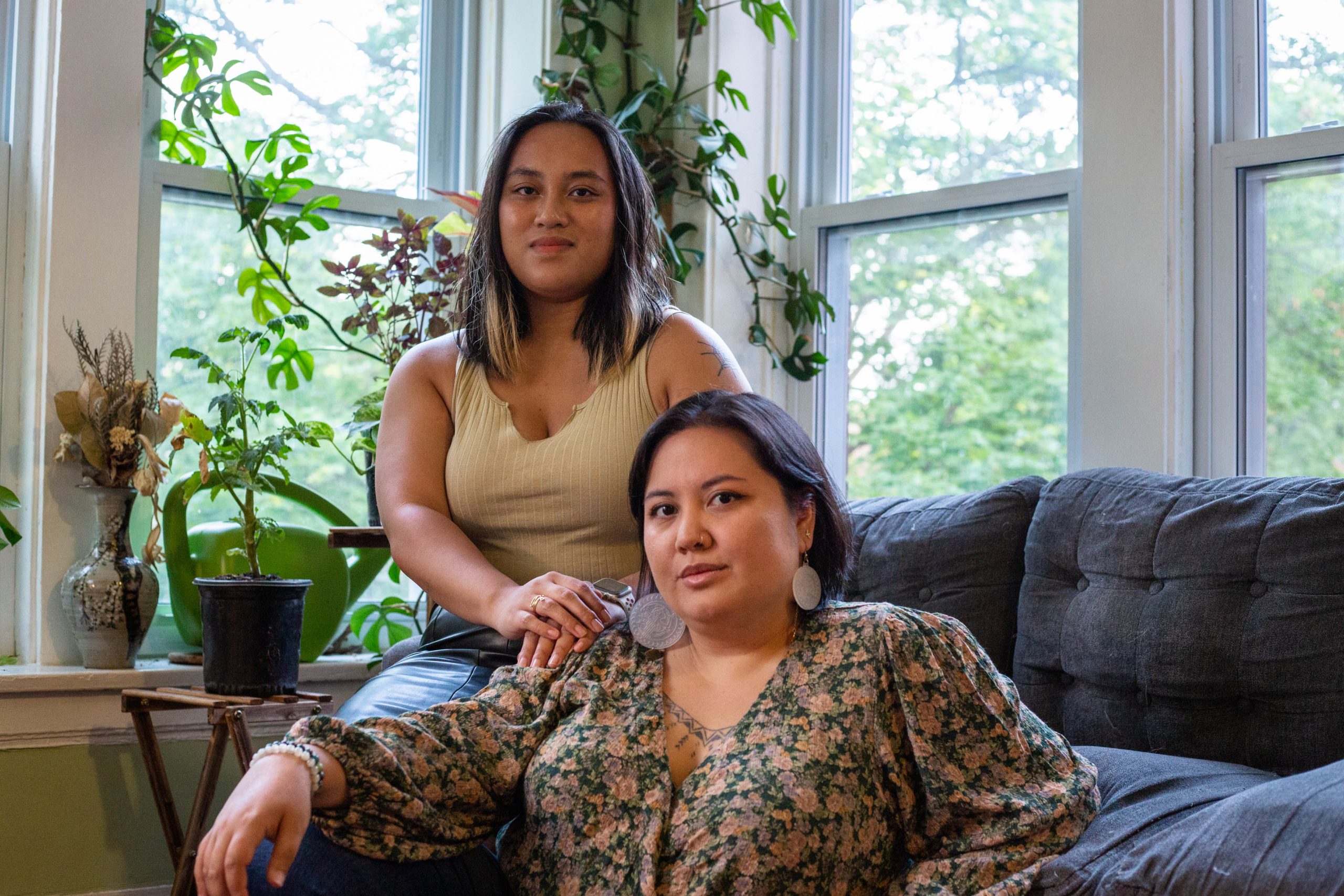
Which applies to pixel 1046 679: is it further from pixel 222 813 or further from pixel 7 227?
pixel 7 227

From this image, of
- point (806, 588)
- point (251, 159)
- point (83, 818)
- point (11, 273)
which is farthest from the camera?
point (251, 159)

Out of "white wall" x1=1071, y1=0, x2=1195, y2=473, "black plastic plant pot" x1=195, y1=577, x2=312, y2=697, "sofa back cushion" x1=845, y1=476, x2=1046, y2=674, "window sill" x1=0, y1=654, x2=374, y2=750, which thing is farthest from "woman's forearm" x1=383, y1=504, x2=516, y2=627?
"white wall" x1=1071, y1=0, x2=1195, y2=473

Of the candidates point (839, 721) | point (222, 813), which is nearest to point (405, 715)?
point (222, 813)

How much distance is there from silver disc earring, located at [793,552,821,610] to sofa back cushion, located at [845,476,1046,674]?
652 millimetres

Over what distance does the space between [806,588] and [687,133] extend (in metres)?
1.89

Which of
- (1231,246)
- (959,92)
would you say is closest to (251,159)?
(959,92)

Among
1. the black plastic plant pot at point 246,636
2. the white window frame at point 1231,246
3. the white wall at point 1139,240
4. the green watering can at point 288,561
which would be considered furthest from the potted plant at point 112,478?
the white window frame at point 1231,246

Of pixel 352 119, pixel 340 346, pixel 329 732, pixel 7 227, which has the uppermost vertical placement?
pixel 352 119

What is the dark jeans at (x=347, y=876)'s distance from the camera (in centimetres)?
120

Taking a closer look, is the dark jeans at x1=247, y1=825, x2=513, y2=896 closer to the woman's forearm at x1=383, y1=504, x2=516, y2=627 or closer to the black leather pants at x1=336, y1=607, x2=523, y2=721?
the black leather pants at x1=336, y1=607, x2=523, y2=721

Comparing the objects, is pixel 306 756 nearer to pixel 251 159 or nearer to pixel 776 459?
pixel 776 459

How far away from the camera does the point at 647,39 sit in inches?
123

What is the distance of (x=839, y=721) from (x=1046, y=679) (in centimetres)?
77

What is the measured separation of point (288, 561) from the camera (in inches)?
107
